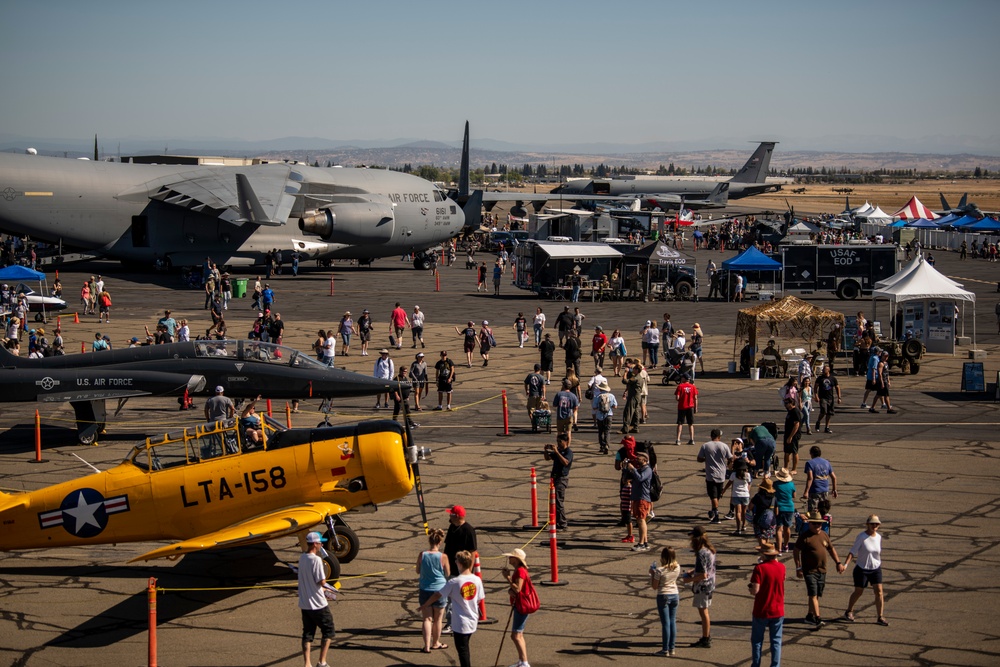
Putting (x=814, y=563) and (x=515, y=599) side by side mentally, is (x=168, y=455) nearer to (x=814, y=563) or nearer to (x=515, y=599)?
(x=515, y=599)

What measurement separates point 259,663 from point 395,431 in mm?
3851

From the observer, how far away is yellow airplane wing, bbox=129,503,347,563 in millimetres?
12406

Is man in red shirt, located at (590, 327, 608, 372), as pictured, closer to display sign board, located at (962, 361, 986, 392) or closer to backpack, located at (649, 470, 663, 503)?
display sign board, located at (962, 361, 986, 392)

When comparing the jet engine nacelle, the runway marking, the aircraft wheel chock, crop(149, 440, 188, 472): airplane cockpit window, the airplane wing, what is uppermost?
the airplane wing

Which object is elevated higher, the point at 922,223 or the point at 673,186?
the point at 673,186

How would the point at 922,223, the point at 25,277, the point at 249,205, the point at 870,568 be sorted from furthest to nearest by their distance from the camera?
the point at 922,223
the point at 249,205
the point at 25,277
the point at 870,568

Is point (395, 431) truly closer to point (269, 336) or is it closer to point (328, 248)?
point (269, 336)

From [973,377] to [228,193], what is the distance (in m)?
34.1

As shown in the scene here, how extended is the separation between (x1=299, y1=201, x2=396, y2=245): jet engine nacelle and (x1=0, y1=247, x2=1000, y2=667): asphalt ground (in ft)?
88.4

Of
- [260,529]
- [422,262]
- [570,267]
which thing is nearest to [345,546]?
[260,529]

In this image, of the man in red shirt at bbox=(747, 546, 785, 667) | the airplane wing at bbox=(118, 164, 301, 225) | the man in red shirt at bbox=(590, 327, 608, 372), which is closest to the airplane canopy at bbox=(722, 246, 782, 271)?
the man in red shirt at bbox=(590, 327, 608, 372)

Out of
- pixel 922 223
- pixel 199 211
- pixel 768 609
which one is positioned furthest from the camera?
pixel 922 223

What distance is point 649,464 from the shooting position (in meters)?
15.5

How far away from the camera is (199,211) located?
50594mm
